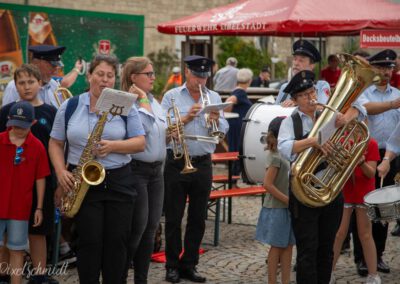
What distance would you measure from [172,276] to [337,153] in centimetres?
236

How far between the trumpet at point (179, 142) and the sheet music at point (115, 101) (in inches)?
64.3

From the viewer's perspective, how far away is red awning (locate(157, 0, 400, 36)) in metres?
11.9

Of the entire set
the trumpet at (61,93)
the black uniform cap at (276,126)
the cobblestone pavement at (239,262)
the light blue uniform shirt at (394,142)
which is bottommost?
the cobblestone pavement at (239,262)

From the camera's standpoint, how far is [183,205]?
26.4 feet

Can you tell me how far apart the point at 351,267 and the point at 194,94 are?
2.46 metres

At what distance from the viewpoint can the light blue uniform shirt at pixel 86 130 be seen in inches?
234

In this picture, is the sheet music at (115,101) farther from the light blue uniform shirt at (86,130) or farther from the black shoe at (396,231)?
the black shoe at (396,231)

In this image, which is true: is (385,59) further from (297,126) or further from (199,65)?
(297,126)

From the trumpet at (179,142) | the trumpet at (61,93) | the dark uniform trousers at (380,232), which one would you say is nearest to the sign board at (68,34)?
the trumpet at (61,93)

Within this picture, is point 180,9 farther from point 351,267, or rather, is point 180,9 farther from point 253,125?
point 351,267

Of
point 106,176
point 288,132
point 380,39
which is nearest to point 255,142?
point 380,39

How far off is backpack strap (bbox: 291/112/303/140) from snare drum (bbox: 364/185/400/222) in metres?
0.94

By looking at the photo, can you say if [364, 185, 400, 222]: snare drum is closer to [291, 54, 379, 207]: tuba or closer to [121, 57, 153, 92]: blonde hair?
[291, 54, 379, 207]: tuba

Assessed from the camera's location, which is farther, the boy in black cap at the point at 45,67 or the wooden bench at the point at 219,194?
the wooden bench at the point at 219,194
